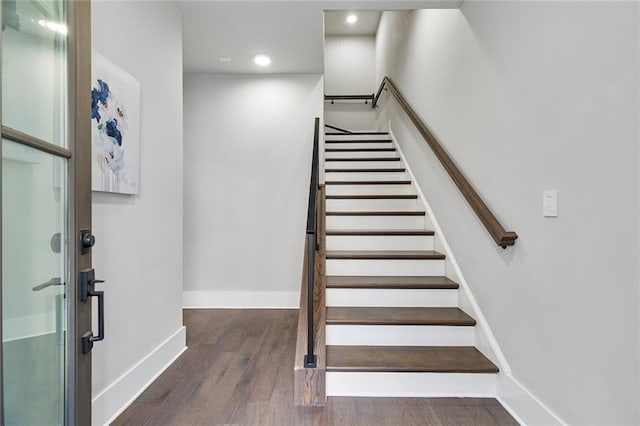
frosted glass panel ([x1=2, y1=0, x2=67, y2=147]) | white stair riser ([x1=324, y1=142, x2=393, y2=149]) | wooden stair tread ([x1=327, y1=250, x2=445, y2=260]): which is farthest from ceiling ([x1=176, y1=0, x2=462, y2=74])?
wooden stair tread ([x1=327, y1=250, x2=445, y2=260])

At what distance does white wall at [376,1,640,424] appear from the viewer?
1.18 m

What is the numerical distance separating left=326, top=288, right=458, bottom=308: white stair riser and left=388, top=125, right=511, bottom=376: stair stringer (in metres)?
0.11

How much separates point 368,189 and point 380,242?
0.93 metres

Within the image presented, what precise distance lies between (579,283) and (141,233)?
84.5 inches

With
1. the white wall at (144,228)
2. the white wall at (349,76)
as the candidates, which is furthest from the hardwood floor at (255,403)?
the white wall at (349,76)

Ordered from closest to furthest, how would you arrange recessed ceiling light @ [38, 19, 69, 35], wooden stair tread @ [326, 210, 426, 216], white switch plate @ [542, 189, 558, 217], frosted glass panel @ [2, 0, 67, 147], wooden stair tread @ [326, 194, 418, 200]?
frosted glass panel @ [2, 0, 67, 147] → recessed ceiling light @ [38, 19, 69, 35] → white switch plate @ [542, 189, 558, 217] → wooden stair tread @ [326, 210, 426, 216] → wooden stair tread @ [326, 194, 418, 200]

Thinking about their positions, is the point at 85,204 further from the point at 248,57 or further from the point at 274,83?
the point at 274,83

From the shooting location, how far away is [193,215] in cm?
383

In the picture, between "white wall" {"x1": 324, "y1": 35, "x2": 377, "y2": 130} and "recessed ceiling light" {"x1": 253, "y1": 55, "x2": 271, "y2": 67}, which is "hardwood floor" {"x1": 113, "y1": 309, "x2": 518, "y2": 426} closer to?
"recessed ceiling light" {"x1": 253, "y1": 55, "x2": 271, "y2": 67}

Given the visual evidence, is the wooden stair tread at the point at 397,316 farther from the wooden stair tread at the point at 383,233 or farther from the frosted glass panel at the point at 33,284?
the frosted glass panel at the point at 33,284

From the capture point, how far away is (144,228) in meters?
2.08

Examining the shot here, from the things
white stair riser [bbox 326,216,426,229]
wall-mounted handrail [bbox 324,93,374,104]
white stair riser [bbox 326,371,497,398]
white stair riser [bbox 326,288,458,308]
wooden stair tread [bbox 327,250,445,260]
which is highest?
wall-mounted handrail [bbox 324,93,374,104]

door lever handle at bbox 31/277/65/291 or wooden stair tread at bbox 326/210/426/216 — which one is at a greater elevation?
wooden stair tread at bbox 326/210/426/216

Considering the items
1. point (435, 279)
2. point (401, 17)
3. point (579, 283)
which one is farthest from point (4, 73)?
point (401, 17)
